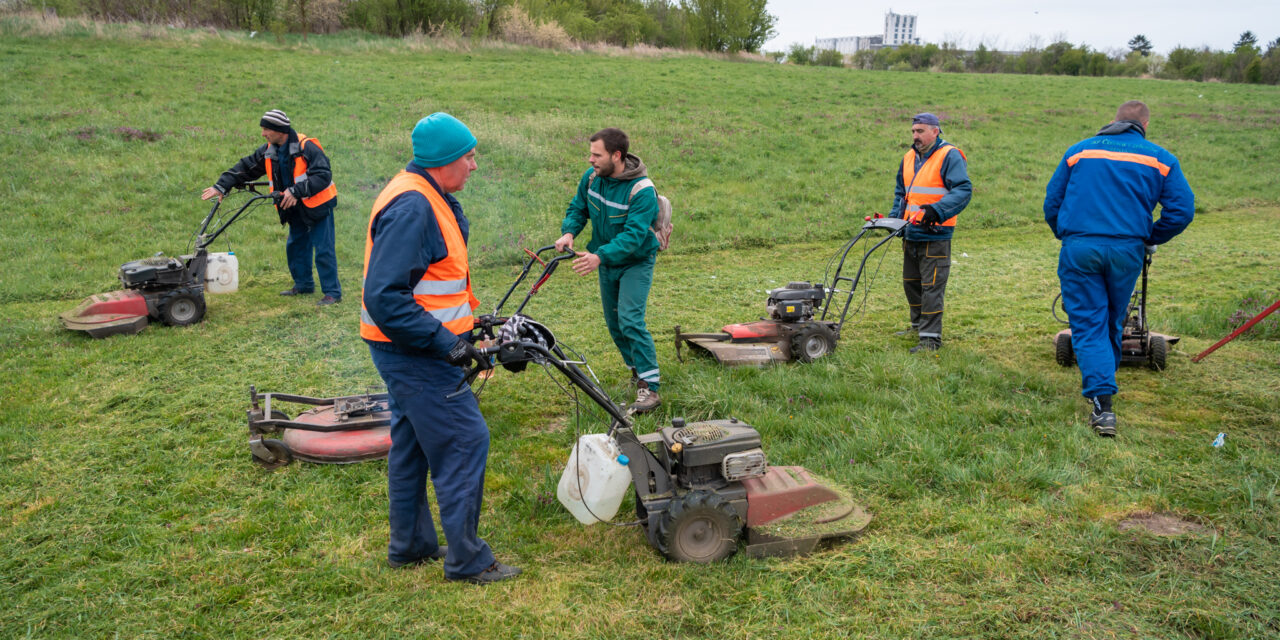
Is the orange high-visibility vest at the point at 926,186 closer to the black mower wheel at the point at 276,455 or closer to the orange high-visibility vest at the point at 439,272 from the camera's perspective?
the orange high-visibility vest at the point at 439,272

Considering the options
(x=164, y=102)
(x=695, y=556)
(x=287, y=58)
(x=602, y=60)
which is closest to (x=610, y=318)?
(x=695, y=556)

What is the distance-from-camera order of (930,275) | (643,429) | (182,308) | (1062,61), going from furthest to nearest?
(1062,61) → (182,308) → (930,275) → (643,429)

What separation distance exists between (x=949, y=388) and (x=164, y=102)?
18.0 meters

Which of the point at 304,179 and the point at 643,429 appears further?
the point at 304,179

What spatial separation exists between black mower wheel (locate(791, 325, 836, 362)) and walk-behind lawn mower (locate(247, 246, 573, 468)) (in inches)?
95.4

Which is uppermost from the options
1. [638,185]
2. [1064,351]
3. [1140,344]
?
[638,185]

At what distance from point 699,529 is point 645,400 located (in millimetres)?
1847

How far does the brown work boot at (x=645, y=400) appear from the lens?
5.45 m

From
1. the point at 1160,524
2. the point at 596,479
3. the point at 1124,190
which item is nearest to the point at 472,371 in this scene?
the point at 596,479

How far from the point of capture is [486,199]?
13289mm

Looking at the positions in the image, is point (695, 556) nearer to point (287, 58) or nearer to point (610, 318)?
point (610, 318)

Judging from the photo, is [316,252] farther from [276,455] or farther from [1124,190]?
[1124,190]

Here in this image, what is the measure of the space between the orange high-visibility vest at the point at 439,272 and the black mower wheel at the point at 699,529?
134 cm

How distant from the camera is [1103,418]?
199 inches
